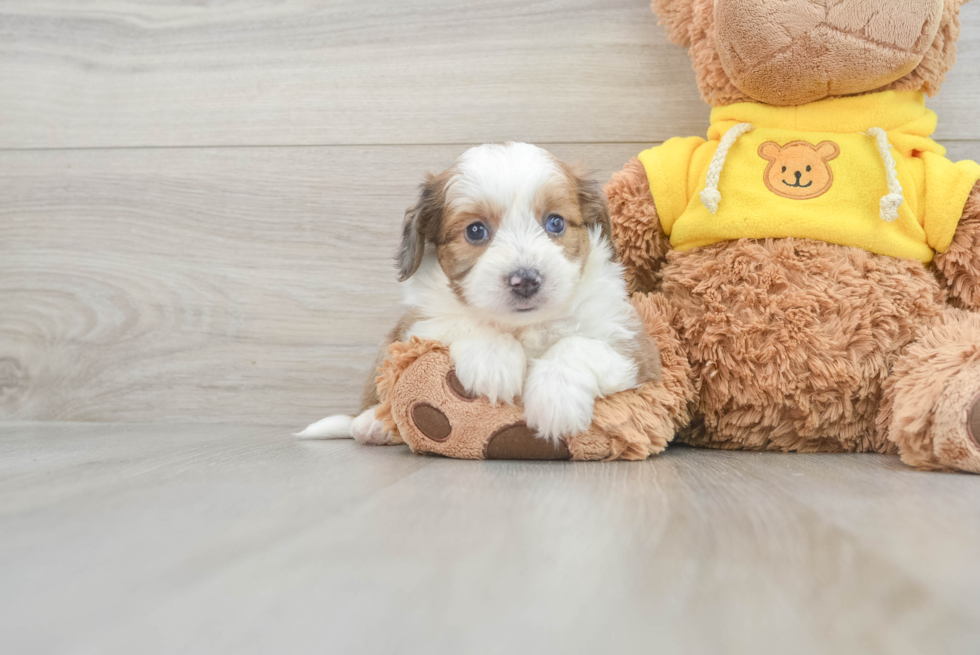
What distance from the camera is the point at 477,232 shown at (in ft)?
4.23

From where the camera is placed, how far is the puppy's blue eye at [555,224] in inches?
51.3

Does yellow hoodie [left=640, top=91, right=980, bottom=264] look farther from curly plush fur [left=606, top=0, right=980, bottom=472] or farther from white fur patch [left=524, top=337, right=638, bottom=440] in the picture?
white fur patch [left=524, top=337, right=638, bottom=440]

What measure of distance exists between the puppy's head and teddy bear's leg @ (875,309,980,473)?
1.92 feet

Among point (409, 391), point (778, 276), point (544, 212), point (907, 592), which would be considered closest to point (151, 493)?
point (409, 391)

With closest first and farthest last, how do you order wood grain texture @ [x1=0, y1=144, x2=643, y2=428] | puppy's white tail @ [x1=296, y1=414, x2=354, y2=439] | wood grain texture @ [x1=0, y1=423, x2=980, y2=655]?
wood grain texture @ [x1=0, y1=423, x2=980, y2=655]
puppy's white tail @ [x1=296, y1=414, x2=354, y2=439]
wood grain texture @ [x1=0, y1=144, x2=643, y2=428]

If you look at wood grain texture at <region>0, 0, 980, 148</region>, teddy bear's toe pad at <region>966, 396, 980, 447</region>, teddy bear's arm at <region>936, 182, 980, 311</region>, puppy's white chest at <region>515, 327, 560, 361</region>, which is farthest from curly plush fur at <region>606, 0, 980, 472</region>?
wood grain texture at <region>0, 0, 980, 148</region>

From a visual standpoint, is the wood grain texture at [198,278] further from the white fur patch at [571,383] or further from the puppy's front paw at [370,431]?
the white fur patch at [571,383]

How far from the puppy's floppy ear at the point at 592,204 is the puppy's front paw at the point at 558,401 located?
339 mm

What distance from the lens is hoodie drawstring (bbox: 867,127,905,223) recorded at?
1316mm

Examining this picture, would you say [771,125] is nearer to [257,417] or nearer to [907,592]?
[907,592]

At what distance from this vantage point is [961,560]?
26.2 inches

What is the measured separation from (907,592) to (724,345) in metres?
0.82

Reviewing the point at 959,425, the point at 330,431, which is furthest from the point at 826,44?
the point at 330,431

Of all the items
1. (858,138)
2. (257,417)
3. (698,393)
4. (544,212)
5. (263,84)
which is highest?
(263,84)
